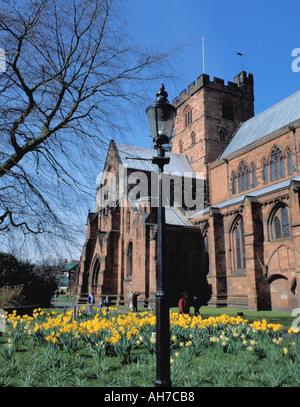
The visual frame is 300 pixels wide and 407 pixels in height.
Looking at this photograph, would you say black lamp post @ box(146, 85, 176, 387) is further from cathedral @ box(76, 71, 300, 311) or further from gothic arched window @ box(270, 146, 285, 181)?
gothic arched window @ box(270, 146, 285, 181)

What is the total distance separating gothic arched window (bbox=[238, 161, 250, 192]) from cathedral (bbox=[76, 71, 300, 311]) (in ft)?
0.31

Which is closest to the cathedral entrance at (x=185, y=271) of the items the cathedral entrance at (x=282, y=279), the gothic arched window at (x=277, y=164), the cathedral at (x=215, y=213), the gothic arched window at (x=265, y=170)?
the cathedral at (x=215, y=213)

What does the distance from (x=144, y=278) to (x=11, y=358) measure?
18067 mm

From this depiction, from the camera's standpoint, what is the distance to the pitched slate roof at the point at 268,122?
26.8m

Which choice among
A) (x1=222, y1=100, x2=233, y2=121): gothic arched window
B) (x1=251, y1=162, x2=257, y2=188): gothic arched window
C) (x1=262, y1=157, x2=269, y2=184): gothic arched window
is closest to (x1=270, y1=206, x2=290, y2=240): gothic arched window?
(x1=262, y1=157, x2=269, y2=184): gothic arched window

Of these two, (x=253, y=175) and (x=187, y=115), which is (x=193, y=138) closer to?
(x=187, y=115)

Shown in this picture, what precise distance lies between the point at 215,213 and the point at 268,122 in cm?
1097

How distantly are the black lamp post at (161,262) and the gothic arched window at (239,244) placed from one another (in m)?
21.0

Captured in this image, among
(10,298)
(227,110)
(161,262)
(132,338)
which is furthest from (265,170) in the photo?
(161,262)

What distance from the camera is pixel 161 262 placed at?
423cm

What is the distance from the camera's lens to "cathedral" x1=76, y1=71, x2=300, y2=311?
21000 millimetres

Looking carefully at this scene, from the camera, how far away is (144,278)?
23.8 meters

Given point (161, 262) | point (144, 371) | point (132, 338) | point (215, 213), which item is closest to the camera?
point (161, 262)
